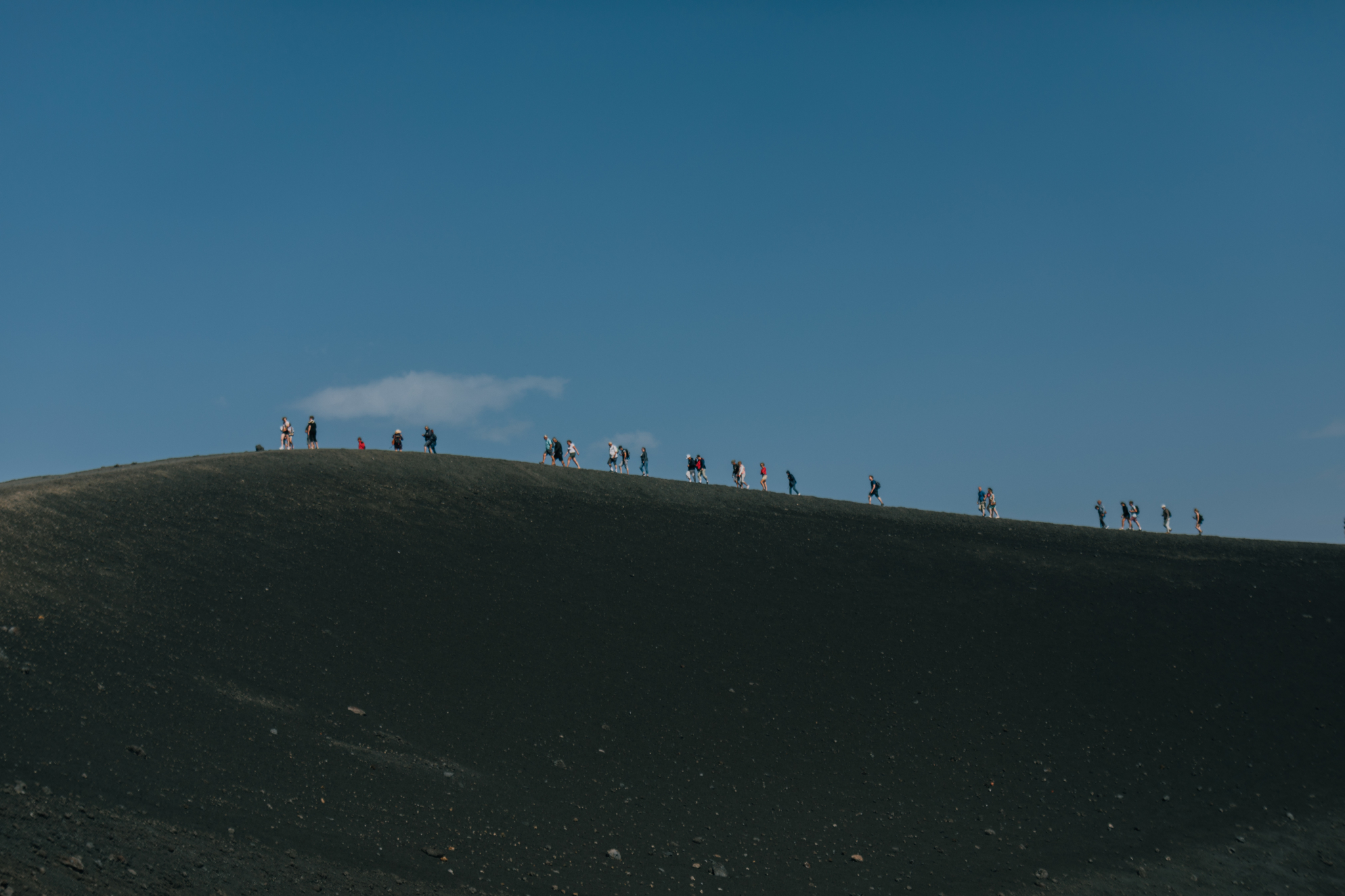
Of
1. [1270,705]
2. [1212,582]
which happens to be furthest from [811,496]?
[1270,705]

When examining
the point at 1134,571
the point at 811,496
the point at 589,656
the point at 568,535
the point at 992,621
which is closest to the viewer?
the point at 589,656

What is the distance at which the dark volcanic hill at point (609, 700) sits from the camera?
12.1 metres

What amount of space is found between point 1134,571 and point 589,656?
17641 mm

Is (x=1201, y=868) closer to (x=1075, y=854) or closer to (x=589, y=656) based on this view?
(x=1075, y=854)

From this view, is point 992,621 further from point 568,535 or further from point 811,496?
point 568,535

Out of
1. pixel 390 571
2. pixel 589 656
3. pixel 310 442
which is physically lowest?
pixel 589 656

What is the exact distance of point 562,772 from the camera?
1486 cm

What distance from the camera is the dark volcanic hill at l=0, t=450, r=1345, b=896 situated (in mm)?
12055

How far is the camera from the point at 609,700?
17234 millimetres

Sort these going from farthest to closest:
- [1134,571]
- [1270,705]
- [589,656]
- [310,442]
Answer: [310,442] < [1134,571] < [1270,705] < [589,656]

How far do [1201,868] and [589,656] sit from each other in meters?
12.0

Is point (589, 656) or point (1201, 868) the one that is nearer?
point (1201, 868)

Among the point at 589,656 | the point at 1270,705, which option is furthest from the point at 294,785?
the point at 1270,705

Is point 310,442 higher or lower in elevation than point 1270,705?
higher
